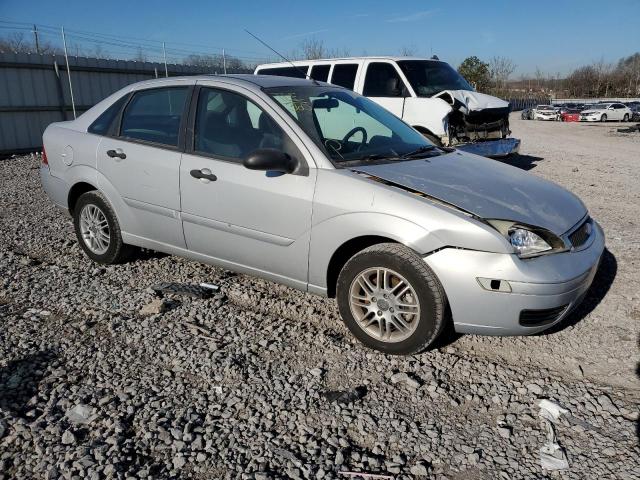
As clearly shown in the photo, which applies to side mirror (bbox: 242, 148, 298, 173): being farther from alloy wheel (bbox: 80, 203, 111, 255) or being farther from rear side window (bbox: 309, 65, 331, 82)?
rear side window (bbox: 309, 65, 331, 82)

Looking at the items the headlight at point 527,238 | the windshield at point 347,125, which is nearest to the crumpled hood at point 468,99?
the windshield at point 347,125

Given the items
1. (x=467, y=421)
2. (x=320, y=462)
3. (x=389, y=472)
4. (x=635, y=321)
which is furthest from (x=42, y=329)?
(x=635, y=321)

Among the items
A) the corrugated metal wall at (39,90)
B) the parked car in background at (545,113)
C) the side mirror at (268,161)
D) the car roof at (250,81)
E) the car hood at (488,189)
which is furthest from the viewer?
the parked car in background at (545,113)

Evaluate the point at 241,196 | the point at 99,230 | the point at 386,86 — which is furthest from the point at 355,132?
the point at 386,86

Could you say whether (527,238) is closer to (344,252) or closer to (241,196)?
(344,252)

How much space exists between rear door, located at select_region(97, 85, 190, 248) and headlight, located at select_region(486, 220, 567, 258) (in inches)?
95.7

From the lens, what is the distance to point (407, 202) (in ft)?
10.1

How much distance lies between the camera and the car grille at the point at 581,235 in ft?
10.7

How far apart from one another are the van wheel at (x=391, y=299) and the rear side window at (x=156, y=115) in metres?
1.88

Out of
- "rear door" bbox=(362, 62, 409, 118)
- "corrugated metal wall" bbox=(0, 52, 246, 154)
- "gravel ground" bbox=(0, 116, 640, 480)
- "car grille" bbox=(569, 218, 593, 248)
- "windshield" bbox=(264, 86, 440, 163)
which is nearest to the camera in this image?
"gravel ground" bbox=(0, 116, 640, 480)

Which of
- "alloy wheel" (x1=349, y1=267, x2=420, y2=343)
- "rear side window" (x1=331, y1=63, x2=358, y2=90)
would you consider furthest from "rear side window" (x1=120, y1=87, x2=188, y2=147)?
"rear side window" (x1=331, y1=63, x2=358, y2=90)

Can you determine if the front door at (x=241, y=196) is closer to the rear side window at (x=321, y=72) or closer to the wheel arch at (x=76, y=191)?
the wheel arch at (x=76, y=191)

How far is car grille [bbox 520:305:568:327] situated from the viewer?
296 centimetres

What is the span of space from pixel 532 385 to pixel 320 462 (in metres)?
1.38
